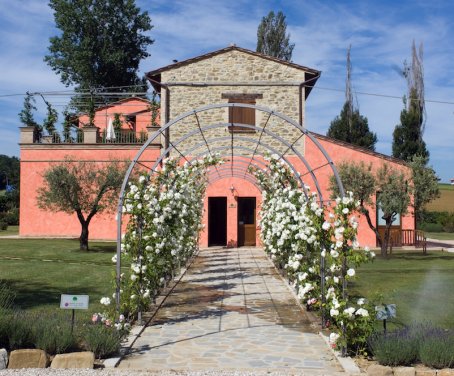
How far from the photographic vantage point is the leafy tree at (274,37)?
115 feet

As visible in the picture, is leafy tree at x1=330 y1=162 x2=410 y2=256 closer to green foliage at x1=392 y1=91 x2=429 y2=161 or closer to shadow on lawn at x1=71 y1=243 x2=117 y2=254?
shadow on lawn at x1=71 y1=243 x2=117 y2=254

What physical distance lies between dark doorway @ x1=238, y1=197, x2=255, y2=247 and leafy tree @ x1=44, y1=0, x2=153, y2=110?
54.3ft

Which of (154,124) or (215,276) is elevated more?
(154,124)

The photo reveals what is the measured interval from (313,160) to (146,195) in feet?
45.4

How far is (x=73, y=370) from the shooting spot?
528cm

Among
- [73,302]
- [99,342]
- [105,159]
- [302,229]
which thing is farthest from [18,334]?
[105,159]

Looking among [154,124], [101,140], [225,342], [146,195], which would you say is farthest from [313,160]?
[225,342]

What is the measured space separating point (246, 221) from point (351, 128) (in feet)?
51.9

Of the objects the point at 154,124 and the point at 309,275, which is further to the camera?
the point at 154,124

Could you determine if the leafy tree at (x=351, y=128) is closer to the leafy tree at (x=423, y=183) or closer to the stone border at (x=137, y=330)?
the leafy tree at (x=423, y=183)

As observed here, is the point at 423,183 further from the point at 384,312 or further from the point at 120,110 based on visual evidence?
the point at 120,110

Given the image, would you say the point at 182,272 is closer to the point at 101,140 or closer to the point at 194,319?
the point at 194,319

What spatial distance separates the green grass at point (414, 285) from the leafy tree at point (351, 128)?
57.3 ft

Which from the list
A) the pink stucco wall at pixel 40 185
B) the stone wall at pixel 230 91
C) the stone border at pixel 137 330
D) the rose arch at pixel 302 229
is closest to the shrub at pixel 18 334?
the stone border at pixel 137 330
